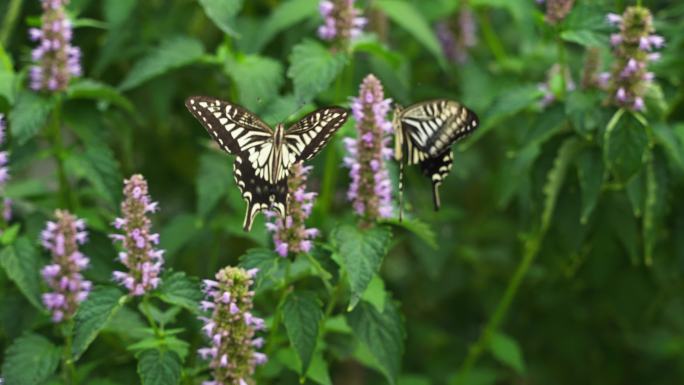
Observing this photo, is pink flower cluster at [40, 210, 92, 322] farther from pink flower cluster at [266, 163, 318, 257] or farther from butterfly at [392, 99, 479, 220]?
butterfly at [392, 99, 479, 220]

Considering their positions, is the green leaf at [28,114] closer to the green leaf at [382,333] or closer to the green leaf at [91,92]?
the green leaf at [91,92]

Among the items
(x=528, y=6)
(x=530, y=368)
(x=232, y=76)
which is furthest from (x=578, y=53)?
(x=232, y=76)

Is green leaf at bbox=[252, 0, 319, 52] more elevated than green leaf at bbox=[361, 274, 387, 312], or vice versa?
green leaf at bbox=[252, 0, 319, 52]

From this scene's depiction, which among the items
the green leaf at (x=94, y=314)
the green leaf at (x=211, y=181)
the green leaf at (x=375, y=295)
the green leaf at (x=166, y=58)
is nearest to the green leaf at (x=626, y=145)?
the green leaf at (x=375, y=295)

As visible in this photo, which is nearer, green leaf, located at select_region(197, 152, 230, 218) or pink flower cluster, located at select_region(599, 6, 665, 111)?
pink flower cluster, located at select_region(599, 6, 665, 111)

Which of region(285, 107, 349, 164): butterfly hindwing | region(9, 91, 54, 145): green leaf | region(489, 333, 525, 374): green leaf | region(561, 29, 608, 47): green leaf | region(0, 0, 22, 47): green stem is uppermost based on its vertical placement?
region(0, 0, 22, 47): green stem

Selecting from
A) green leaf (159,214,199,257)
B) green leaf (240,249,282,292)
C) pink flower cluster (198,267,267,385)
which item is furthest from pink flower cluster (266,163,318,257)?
green leaf (159,214,199,257)

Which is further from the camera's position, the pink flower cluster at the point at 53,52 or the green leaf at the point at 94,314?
the pink flower cluster at the point at 53,52
